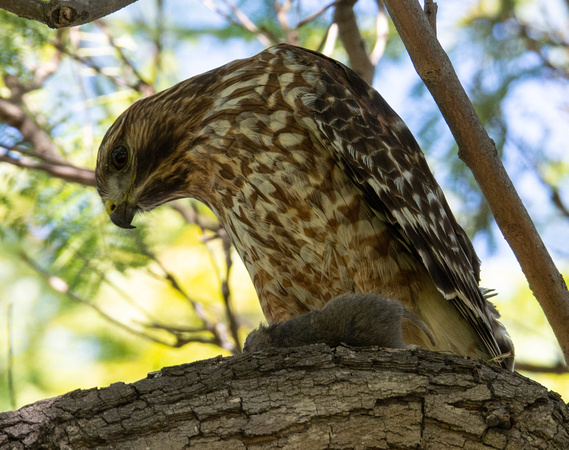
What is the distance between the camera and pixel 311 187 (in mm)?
3643

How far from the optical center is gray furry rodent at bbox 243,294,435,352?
2994 mm

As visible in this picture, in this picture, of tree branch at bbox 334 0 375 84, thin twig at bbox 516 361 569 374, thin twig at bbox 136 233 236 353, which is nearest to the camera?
tree branch at bbox 334 0 375 84

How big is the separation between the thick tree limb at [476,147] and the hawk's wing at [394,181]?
14.3 inches

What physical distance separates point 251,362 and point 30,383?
4660 mm

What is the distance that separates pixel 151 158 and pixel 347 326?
174 cm

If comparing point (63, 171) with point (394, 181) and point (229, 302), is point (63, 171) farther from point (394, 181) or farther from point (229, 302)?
point (394, 181)

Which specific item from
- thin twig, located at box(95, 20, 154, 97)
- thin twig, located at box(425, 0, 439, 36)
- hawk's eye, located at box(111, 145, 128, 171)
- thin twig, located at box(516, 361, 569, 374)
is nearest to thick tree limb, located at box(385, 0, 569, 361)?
thin twig, located at box(425, 0, 439, 36)

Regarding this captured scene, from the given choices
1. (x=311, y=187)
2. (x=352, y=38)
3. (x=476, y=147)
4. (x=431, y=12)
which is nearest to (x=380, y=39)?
(x=352, y=38)

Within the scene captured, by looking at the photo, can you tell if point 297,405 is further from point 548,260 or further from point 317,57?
point 317,57

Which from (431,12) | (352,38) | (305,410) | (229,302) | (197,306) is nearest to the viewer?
(305,410)

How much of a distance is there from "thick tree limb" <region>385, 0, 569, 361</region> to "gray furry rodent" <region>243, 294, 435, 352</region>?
663 millimetres

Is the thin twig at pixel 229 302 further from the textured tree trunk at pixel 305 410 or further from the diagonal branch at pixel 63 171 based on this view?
the textured tree trunk at pixel 305 410

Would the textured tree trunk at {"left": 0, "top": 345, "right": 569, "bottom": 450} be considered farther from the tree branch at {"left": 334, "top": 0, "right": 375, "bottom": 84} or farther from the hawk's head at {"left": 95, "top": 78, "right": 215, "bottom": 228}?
the tree branch at {"left": 334, "top": 0, "right": 375, "bottom": 84}

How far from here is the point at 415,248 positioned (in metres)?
3.52
